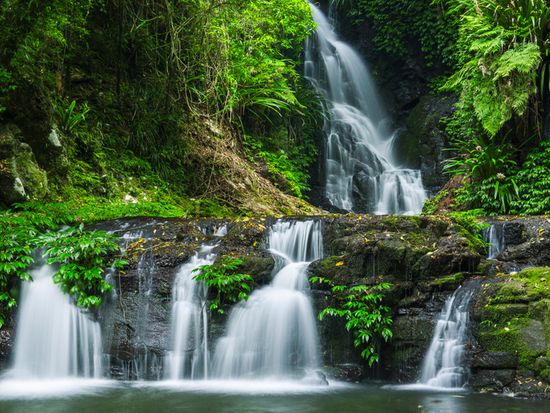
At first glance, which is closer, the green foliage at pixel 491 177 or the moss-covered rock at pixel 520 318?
the moss-covered rock at pixel 520 318

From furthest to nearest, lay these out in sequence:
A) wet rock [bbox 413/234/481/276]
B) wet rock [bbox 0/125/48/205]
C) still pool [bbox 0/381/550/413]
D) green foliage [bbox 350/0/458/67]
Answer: green foliage [bbox 350/0/458/67] → wet rock [bbox 0/125/48/205] → wet rock [bbox 413/234/481/276] → still pool [bbox 0/381/550/413]

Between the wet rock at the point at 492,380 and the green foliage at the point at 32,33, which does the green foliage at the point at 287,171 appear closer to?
the green foliage at the point at 32,33

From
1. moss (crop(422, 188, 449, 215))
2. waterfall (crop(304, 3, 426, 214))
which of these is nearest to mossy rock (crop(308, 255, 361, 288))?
moss (crop(422, 188, 449, 215))

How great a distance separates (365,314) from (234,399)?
1634mm

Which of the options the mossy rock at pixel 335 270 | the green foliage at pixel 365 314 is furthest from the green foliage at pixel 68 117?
the green foliage at pixel 365 314

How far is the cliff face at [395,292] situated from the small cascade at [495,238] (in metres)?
0.19

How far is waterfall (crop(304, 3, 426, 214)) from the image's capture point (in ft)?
44.0

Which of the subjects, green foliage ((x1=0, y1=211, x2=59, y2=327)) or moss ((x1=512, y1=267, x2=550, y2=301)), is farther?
green foliage ((x1=0, y1=211, x2=59, y2=327))

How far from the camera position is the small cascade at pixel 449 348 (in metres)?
5.27

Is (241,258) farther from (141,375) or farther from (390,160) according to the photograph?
(390,160)

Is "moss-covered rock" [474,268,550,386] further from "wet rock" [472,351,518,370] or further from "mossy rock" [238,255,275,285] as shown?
"mossy rock" [238,255,275,285]

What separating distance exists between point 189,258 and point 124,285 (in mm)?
794

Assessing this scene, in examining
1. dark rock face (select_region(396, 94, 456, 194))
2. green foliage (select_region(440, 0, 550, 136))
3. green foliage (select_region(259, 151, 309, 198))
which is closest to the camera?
green foliage (select_region(440, 0, 550, 136))

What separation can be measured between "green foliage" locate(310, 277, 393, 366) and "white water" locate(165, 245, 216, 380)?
4.34 feet
